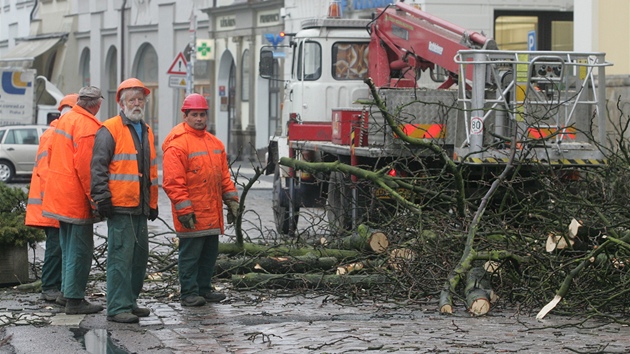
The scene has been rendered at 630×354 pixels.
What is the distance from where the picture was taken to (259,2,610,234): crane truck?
42.2ft

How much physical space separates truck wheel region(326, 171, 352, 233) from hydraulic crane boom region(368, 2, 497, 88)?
7.51ft

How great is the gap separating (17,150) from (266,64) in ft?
45.9

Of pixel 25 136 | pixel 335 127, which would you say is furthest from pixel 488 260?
pixel 25 136

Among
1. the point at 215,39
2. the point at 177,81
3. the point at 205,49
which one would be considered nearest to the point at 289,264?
the point at 177,81

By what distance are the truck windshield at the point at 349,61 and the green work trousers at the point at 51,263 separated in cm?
829

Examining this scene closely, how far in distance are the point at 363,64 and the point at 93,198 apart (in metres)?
9.47

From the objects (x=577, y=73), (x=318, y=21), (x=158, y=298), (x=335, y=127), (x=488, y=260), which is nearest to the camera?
(x=488, y=260)

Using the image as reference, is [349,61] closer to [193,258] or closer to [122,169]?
[193,258]

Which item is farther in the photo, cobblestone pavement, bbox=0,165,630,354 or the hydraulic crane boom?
the hydraulic crane boom

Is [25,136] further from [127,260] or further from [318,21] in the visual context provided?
[127,260]

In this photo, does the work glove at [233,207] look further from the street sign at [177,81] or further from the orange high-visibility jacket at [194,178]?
the street sign at [177,81]

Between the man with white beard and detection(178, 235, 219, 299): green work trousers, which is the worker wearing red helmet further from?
the man with white beard

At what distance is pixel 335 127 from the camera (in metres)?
15.4

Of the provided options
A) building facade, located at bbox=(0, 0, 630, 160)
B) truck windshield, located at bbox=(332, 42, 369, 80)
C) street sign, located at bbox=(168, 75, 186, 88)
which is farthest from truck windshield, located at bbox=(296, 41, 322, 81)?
street sign, located at bbox=(168, 75, 186, 88)
